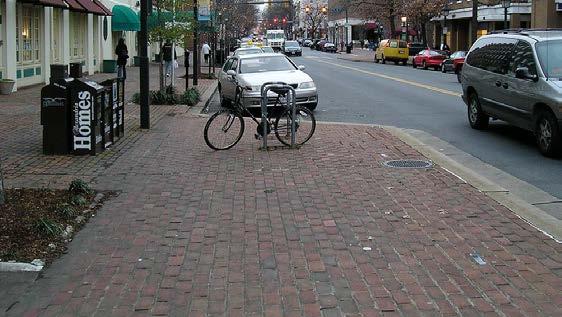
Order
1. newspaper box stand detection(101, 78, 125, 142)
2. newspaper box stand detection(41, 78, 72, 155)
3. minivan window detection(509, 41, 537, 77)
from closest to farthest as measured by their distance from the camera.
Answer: newspaper box stand detection(41, 78, 72, 155)
newspaper box stand detection(101, 78, 125, 142)
minivan window detection(509, 41, 537, 77)

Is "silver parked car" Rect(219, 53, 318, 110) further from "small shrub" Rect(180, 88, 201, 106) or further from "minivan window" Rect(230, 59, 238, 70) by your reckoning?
"small shrub" Rect(180, 88, 201, 106)

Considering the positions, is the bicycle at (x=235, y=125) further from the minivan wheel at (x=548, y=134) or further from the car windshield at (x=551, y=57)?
the car windshield at (x=551, y=57)

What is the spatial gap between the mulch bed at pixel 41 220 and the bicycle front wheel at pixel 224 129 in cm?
334

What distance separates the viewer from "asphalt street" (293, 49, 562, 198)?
9992 millimetres

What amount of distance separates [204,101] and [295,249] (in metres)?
14.9

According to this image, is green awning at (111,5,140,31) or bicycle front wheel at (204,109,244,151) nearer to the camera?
bicycle front wheel at (204,109,244,151)

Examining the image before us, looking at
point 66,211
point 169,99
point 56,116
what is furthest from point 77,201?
point 169,99

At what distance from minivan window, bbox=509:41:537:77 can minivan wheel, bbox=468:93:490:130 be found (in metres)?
1.73

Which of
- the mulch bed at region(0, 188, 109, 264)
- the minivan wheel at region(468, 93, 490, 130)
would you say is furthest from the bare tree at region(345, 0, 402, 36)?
the mulch bed at region(0, 188, 109, 264)

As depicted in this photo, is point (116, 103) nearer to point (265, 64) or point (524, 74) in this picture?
point (524, 74)

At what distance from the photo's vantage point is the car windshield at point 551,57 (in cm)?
1101

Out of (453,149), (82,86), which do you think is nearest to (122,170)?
(82,86)

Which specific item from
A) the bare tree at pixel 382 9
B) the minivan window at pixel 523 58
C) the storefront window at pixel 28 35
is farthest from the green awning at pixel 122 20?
the bare tree at pixel 382 9

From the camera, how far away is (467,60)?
A: 1452cm
